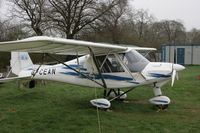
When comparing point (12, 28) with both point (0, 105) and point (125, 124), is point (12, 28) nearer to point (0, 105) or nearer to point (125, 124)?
point (0, 105)

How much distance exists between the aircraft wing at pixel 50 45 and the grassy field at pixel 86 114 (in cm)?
183

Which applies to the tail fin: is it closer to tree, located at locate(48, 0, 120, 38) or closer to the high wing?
Result: the high wing

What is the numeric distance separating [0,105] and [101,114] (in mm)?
3666

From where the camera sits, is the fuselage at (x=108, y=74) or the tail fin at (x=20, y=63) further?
the tail fin at (x=20, y=63)

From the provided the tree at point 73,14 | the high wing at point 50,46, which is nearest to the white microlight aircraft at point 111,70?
the high wing at point 50,46

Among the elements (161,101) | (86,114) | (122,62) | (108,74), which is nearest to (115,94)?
(108,74)

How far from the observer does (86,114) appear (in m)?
9.38

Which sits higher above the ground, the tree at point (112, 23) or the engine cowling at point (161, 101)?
the tree at point (112, 23)

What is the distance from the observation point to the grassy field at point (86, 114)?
7.78 meters

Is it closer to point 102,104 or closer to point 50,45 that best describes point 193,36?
point 102,104

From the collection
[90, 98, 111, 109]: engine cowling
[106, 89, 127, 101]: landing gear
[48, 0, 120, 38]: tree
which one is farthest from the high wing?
[48, 0, 120, 38]: tree

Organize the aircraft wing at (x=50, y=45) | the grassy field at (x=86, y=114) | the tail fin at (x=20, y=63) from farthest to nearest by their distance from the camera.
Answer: the tail fin at (x=20, y=63), the grassy field at (x=86, y=114), the aircraft wing at (x=50, y=45)

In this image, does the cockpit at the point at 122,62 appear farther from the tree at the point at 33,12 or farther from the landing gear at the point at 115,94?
the tree at the point at 33,12

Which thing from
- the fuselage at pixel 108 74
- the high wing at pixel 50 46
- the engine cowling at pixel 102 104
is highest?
the high wing at pixel 50 46
